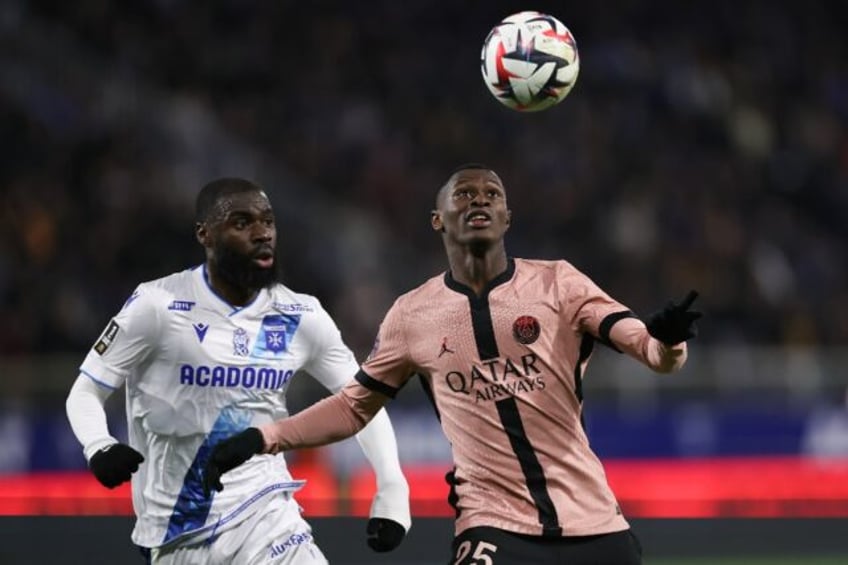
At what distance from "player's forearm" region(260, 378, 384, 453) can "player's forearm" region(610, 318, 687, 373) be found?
1051 millimetres

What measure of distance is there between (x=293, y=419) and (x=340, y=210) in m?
11.8

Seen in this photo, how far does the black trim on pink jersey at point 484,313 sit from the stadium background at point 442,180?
409 cm

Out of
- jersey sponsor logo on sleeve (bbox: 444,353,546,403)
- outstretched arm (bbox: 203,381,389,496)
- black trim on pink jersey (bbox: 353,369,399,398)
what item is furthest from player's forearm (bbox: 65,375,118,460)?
jersey sponsor logo on sleeve (bbox: 444,353,546,403)

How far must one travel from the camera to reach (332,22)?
1983 centimetres

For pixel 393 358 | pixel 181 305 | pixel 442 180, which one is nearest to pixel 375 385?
pixel 393 358

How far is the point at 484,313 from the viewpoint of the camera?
5562 mm

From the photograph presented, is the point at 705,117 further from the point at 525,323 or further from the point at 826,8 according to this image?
the point at 525,323

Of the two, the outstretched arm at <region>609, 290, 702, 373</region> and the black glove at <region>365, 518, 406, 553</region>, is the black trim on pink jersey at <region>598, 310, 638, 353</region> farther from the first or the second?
the black glove at <region>365, 518, 406, 553</region>

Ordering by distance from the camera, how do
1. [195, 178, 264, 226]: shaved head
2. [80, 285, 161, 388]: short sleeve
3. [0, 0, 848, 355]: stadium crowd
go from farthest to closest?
[0, 0, 848, 355]: stadium crowd → [195, 178, 264, 226]: shaved head → [80, 285, 161, 388]: short sleeve

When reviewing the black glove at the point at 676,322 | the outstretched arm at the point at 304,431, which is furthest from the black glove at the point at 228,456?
the black glove at the point at 676,322

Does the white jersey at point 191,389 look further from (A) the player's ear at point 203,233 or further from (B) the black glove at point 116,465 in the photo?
(B) the black glove at point 116,465

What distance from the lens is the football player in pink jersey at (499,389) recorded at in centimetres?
527

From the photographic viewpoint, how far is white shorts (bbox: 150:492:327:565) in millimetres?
5781

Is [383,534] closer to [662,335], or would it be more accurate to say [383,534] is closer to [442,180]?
[662,335]
